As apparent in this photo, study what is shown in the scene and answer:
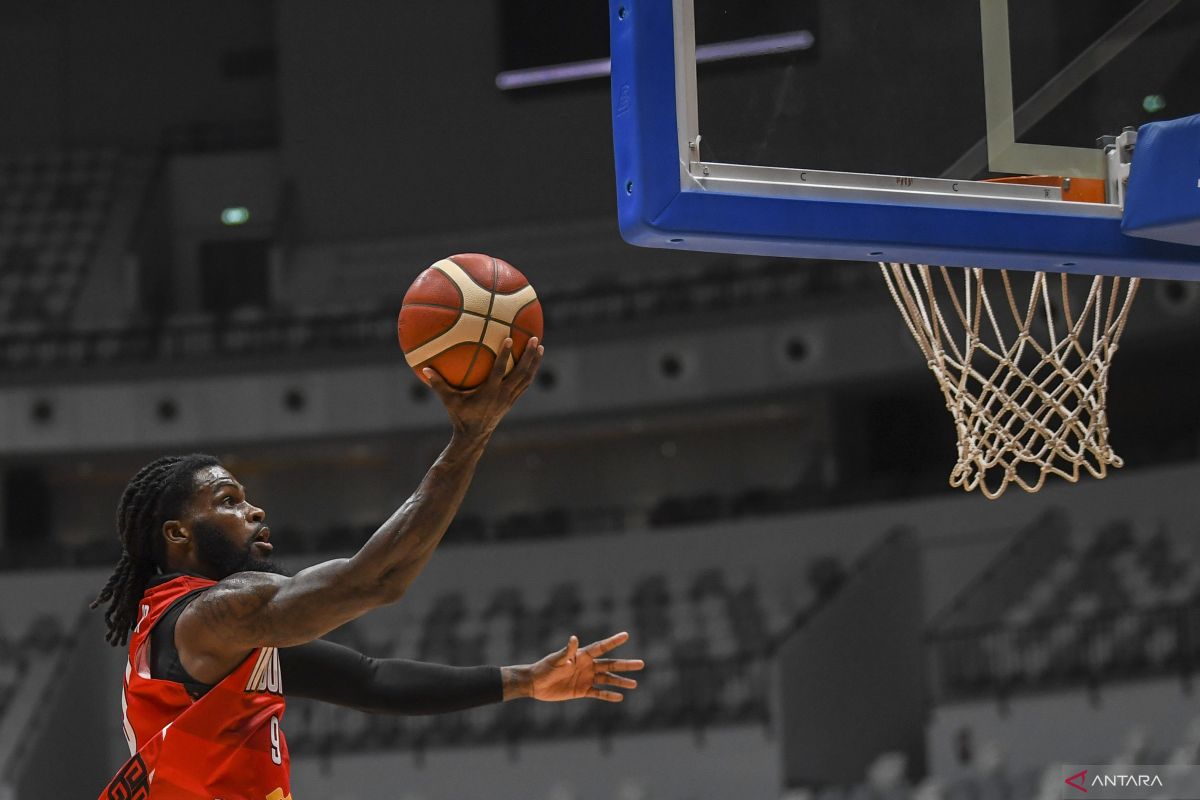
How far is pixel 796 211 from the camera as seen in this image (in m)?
3.76

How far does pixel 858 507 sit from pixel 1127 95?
12.9 m

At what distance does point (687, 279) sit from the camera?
1838cm

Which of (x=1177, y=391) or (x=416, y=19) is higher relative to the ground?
(x=416, y=19)

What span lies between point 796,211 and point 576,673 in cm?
111

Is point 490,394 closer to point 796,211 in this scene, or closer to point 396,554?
point 396,554

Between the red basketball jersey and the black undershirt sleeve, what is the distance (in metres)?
0.38

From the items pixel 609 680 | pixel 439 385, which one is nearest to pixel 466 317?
pixel 439 385

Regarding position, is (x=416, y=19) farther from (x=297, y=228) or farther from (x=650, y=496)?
(x=650, y=496)

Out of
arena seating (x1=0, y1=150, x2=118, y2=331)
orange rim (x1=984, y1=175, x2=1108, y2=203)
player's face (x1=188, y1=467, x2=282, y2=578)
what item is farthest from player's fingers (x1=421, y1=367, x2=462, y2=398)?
arena seating (x1=0, y1=150, x2=118, y2=331)

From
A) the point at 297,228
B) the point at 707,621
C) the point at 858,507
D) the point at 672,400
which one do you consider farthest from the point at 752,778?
the point at 297,228

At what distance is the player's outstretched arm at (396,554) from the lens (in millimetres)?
2846

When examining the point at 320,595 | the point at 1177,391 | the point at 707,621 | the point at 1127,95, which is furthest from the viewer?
the point at 1177,391

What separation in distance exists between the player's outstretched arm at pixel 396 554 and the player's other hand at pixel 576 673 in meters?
0.88

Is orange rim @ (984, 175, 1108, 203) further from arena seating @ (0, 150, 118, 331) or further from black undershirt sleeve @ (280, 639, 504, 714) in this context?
arena seating @ (0, 150, 118, 331)
